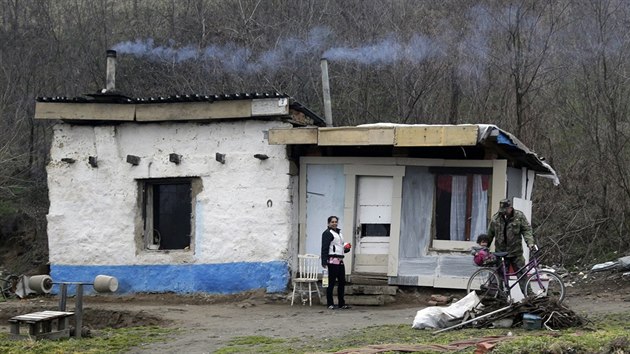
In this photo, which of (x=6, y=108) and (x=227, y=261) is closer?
(x=227, y=261)

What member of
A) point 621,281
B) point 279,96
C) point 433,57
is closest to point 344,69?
point 433,57

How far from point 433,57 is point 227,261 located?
9789 millimetres

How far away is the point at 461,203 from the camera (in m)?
15.1

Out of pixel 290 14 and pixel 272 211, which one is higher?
pixel 290 14

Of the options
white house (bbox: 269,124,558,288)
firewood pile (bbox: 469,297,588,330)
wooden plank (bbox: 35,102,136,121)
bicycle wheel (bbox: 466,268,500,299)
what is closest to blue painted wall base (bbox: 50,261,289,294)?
white house (bbox: 269,124,558,288)

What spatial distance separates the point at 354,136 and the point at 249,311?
352 centimetres

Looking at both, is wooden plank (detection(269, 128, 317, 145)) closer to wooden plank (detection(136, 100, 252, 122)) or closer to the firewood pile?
wooden plank (detection(136, 100, 252, 122))

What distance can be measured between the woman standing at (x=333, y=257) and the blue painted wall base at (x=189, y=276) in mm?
1517

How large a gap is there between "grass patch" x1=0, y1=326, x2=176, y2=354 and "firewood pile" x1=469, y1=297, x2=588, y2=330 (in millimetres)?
4417

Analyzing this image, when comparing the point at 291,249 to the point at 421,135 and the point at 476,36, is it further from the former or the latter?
the point at 476,36

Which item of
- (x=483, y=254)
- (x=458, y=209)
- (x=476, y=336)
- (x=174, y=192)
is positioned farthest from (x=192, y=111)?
(x=476, y=336)

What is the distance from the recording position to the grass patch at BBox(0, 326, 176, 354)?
412 inches

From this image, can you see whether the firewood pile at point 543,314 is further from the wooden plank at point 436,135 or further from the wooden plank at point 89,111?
the wooden plank at point 89,111

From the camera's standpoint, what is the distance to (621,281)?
16250 millimetres
